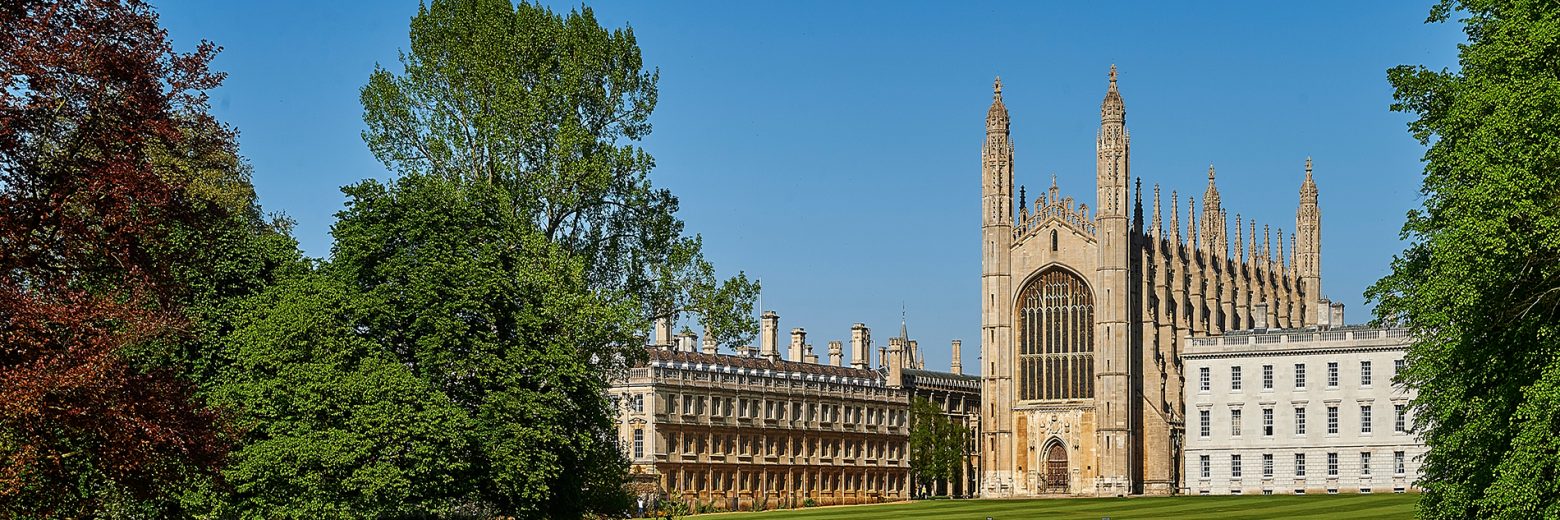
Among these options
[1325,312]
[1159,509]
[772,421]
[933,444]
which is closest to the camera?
[1159,509]

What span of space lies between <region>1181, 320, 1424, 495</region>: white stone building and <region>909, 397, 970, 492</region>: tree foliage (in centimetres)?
1807

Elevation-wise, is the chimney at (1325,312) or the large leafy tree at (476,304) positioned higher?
the chimney at (1325,312)

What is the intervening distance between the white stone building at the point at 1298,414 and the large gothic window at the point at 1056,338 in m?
6.37

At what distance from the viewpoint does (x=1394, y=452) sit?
271 ft

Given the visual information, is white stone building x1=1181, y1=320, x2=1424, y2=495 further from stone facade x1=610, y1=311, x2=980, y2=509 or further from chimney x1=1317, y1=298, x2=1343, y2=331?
stone facade x1=610, y1=311, x2=980, y2=509

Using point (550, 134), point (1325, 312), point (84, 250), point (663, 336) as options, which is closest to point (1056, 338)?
point (1325, 312)

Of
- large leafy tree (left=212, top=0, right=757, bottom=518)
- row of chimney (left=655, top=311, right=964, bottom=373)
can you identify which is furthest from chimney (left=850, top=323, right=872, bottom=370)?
large leafy tree (left=212, top=0, right=757, bottom=518)

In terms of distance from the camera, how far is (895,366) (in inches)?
4284

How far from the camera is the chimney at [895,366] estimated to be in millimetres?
108625

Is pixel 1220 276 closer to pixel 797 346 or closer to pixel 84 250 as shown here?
pixel 797 346

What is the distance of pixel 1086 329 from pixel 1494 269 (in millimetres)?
69678

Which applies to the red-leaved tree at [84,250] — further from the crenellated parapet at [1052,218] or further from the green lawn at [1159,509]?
the crenellated parapet at [1052,218]

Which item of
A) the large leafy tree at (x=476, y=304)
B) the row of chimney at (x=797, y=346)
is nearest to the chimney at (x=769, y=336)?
the row of chimney at (x=797, y=346)

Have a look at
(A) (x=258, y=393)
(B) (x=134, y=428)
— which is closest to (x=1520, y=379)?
(B) (x=134, y=428)
